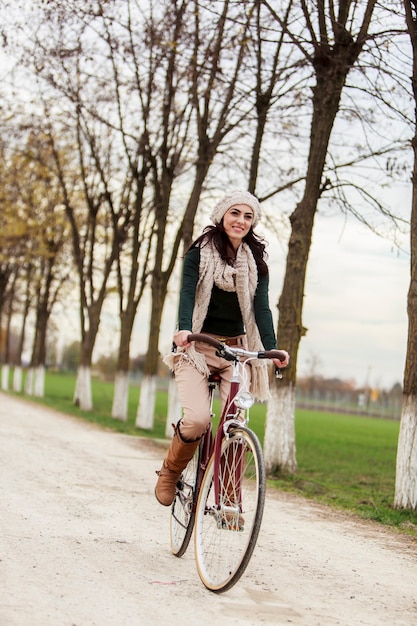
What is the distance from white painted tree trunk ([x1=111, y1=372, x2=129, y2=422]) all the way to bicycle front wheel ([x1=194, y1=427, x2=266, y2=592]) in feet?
69.4

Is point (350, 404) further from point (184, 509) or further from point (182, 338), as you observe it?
point (182, 338)

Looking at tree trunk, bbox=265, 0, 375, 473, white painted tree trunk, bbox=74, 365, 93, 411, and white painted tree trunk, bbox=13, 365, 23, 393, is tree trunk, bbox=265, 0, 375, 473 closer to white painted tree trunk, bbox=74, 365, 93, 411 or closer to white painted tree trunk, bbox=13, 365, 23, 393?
white painted tree trunk, bbox=74, 365, 93, 411

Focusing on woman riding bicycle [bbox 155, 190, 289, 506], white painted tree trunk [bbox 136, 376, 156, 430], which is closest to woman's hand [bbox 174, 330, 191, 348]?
woman riding bicycle [bbox 155, 190, 289, 506]

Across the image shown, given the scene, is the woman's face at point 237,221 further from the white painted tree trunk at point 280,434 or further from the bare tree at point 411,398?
the white painted tree trunk at point 280,434

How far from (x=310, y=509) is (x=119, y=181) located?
70.2ft

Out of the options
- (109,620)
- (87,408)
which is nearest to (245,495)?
(109,620)

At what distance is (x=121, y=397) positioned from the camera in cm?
2692

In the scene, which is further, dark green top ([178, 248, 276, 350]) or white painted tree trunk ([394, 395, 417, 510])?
white painted tree trunk ([394, 395, 417, 510])

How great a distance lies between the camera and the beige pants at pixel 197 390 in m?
5.84

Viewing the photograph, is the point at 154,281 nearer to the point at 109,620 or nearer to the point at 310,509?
the point at 310,509

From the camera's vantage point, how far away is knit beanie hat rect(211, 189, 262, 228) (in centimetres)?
602

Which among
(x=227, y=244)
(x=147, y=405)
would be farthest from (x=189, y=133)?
(x=227, y=244)

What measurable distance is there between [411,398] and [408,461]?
0.69 meters

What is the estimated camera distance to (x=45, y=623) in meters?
4.35
